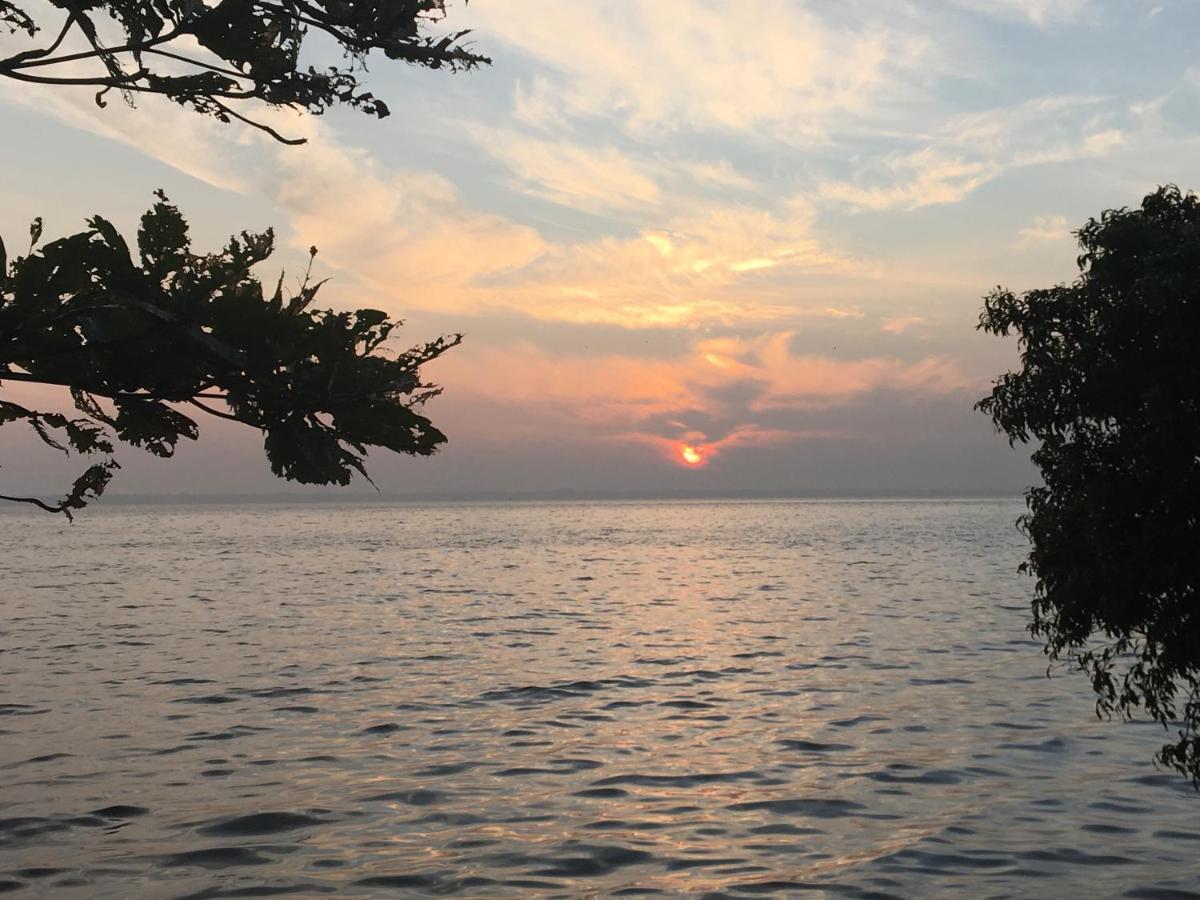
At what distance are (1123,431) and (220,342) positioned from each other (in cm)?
969

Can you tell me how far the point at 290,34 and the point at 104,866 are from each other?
878 cm

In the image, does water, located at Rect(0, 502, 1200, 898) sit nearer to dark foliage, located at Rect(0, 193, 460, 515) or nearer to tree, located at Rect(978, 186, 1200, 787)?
tree, located at Rect(978, 186, 1200, 787)

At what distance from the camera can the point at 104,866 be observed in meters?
12.2

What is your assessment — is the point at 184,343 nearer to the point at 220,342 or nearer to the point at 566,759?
the point at 220,342

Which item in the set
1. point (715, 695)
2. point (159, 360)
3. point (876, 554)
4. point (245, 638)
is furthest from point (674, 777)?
point (876, 554)

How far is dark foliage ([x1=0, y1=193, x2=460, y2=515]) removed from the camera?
6.85 meters

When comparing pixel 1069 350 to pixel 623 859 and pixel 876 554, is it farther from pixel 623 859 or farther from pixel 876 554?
pixel 876 554

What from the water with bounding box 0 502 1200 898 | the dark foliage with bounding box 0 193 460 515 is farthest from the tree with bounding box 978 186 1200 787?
the dark foliage with bounding box 0 193 460 515

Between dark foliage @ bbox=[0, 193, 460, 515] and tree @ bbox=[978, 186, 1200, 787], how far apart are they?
8.01m

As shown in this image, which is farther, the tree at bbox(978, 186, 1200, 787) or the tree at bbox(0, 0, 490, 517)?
the tree at bbox(978, 186, 1200, 787)

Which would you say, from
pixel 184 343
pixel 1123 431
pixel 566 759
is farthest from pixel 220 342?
pixel 566 759

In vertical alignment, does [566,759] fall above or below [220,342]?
below

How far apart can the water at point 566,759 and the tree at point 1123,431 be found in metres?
2.72

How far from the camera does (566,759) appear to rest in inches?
701
